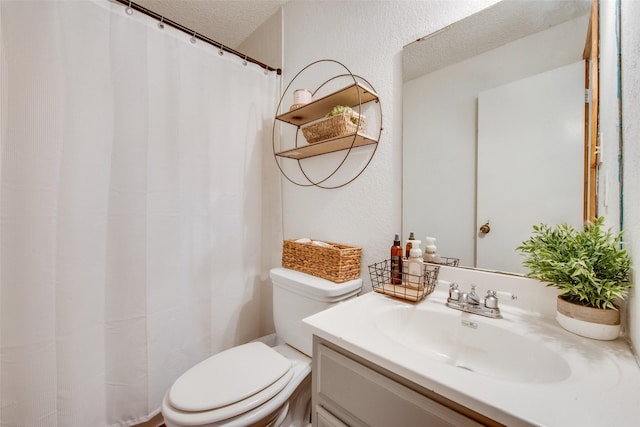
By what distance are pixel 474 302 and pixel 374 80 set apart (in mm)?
992

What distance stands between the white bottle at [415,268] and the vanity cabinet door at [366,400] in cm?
43

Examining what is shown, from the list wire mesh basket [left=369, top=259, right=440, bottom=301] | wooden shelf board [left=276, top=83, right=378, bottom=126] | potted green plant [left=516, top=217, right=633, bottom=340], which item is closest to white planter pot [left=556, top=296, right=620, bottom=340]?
potted green plant [left=516, top=217, right=633, bottom=340]

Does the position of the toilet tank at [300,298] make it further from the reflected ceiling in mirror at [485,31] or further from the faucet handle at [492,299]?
the reflected ceiling in mirror at [485,31]

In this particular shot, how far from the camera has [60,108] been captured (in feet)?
3.30

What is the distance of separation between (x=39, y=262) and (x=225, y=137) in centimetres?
93

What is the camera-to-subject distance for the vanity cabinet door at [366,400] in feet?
1.74

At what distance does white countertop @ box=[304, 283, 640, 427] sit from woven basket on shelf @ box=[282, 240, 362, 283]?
1.15 ft

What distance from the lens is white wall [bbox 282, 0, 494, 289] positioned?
111 centimetres

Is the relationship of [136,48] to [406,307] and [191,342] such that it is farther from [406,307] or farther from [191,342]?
[406,307]

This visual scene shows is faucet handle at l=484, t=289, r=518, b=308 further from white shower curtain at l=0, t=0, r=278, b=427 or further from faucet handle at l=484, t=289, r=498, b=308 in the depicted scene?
white shower curtain at l=0, t=0, r=278, b=427

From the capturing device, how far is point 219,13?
174 cm

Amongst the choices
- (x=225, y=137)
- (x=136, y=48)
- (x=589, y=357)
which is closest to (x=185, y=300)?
(x=225, y=137)

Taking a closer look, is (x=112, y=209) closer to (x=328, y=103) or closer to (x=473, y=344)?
(x=328, y=103)

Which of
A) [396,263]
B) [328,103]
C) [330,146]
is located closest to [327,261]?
[396,263]
